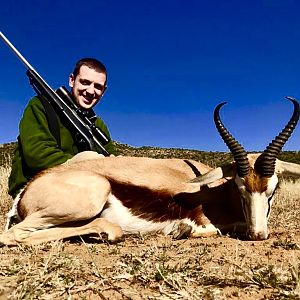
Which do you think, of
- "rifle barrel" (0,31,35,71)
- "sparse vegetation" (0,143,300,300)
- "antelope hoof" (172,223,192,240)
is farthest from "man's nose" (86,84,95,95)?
"sparse vegetation" (0,143,300,300)

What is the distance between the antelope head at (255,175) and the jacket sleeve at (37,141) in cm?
189

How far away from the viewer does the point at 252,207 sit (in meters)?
4.77

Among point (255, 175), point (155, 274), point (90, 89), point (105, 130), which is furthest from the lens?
point (105, 130)

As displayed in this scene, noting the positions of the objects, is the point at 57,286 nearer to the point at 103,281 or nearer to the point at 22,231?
the point at 103,281

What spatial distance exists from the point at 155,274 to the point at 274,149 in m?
2.71

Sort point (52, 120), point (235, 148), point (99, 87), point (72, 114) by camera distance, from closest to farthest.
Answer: point (235, 148) → point (52, 120) → point (72, 114) → point (99, 87)

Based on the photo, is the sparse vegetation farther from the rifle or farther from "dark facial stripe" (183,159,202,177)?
the rifle

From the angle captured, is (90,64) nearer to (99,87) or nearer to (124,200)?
(99,87)

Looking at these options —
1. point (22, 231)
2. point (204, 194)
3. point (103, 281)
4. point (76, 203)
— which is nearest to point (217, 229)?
point (204, 194)

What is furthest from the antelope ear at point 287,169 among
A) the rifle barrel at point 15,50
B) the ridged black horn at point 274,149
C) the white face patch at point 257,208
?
the rifle barrel at point 15,50

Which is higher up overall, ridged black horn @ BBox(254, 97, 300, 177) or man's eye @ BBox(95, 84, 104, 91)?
man's eye @ BBox(95, 84, 104, 91)

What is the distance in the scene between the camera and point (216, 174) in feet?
16.9

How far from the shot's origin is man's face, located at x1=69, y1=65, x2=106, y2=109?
6684mm

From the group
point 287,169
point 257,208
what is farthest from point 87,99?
point 257,208
